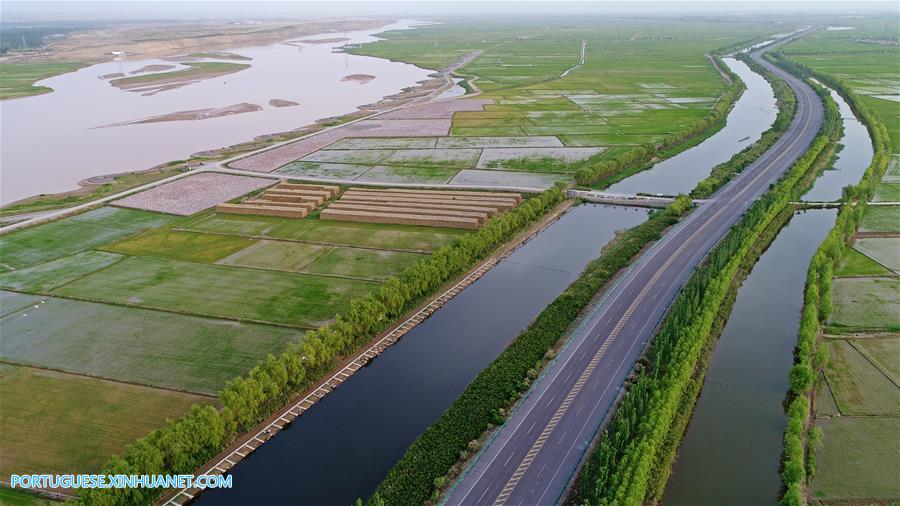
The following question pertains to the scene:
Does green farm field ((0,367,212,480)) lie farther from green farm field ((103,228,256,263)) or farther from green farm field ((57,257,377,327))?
green farm field ((103,228,256,263))

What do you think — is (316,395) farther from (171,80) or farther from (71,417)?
(171,80)

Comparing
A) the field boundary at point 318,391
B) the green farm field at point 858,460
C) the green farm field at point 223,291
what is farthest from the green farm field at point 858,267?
the green farm field at point 223,291

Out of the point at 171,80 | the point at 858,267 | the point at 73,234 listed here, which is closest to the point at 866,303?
the point at 858,267

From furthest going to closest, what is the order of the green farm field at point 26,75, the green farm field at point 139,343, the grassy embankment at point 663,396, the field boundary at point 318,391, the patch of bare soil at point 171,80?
the patch of bare soil at point 171,80, the green farm field at point 26,75, the green farm field at point 139,343, the field boundary at point 318,391, the grassy embankment at point 663,396

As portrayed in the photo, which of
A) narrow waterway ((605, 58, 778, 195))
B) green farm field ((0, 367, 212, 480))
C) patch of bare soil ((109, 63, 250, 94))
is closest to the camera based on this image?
green farm field ((0, 367, 212, 480))

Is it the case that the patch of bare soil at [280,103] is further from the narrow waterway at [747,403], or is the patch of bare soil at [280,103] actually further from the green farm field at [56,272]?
the narrow waterway at [747,403]

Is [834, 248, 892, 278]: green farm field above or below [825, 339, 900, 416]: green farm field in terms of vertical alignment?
above

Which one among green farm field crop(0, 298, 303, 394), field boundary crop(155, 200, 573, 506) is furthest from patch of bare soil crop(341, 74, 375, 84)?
green farm field crop(0, 298, 303, 394)
